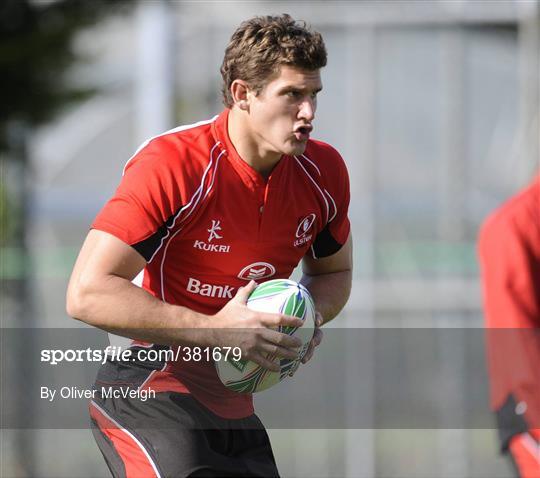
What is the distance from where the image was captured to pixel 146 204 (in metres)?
3.96

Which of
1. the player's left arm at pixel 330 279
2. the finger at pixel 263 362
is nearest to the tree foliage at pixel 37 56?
the player's left arm at pixel 330 279

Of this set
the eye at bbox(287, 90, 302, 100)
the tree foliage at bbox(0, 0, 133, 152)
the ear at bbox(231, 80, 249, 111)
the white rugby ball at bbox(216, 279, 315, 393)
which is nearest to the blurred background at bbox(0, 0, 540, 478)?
the tree foliage at bbox(0, 0, 133, 152)

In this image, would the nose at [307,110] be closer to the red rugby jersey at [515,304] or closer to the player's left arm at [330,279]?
the player's left arm at [330,279]

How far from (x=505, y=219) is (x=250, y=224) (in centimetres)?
137

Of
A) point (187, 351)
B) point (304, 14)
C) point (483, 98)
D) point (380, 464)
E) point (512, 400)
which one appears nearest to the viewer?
point (187, 351)

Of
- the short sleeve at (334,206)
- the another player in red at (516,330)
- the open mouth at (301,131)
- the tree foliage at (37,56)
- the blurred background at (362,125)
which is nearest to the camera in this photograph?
the open mouth at (301,131)

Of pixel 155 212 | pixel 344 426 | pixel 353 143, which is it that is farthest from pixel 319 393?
pixel 155 212

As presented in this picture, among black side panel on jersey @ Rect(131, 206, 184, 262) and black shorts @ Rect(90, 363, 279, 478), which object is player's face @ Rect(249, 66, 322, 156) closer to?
black side panel on jersey @ Rect(131, 206, 184, 262)

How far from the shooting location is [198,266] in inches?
Result: 168

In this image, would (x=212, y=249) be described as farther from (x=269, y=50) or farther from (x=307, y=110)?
(x=269, y=50)

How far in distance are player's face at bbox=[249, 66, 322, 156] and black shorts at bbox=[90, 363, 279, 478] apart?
104cm

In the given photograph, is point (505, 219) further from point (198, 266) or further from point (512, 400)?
point (198, 266)

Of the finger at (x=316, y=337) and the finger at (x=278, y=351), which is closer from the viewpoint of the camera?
the finger at (x=278, y=351)

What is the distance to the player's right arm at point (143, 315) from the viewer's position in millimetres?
3883
